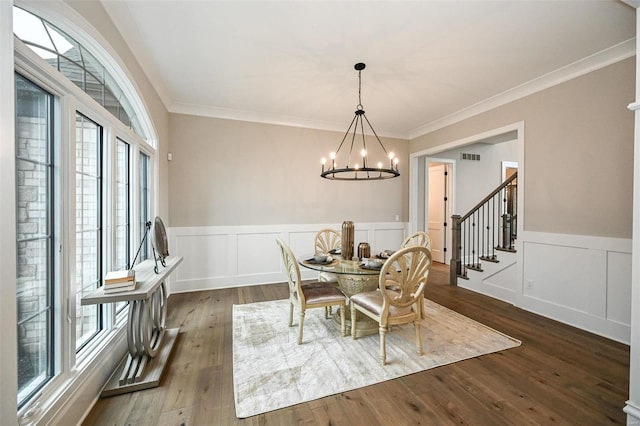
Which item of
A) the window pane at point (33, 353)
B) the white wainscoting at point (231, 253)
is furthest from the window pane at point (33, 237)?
the white wainscoting at point (231, 253)

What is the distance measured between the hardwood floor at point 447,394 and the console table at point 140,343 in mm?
73

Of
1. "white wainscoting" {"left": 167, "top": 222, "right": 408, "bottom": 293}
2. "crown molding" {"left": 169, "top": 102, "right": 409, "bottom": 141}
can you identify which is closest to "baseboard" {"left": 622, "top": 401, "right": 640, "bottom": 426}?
"white wainscoting" {"left": 167, "top": 222, "right": 408, "bottom": 293}

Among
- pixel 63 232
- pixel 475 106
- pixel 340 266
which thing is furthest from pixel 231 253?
pixel 475 106

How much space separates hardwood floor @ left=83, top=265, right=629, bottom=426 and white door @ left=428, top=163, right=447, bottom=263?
3.66 m

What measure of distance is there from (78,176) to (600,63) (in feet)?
15.9

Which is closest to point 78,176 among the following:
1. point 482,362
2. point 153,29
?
point 153,29

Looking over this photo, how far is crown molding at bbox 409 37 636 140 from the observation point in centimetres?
257

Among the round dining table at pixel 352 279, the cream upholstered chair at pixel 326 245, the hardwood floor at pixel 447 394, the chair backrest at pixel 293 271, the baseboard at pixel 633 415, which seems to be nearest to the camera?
the baseboard at pixel 633 415

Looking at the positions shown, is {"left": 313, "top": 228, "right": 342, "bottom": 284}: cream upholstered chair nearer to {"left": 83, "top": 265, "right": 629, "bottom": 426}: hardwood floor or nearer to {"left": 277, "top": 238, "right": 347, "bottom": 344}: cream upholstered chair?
{"left": 277, "top": 238, "right": 347, "bottom": 344}: cream upholstered chair

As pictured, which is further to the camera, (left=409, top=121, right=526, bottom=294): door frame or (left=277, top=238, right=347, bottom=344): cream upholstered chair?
(left=409, top=121, right=526, bottom=294): door frame

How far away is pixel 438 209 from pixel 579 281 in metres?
3.56

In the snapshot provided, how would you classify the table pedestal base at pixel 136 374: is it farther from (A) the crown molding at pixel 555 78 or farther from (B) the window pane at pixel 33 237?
(A) the crown molding at pixel 555 78

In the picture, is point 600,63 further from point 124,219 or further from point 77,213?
point 124,219

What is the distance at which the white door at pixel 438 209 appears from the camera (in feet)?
20.4
